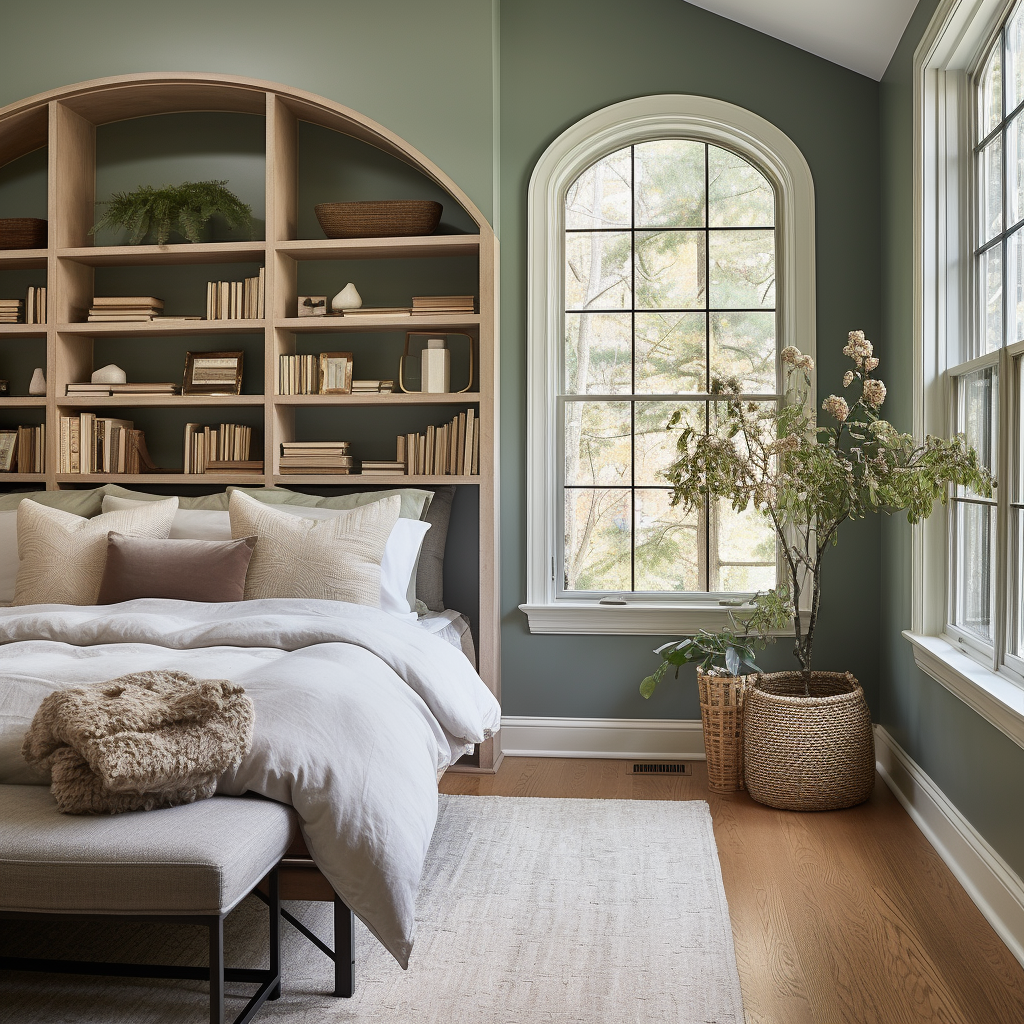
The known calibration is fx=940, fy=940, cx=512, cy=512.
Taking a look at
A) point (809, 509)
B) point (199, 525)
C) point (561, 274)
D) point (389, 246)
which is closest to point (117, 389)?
point (199, 525)

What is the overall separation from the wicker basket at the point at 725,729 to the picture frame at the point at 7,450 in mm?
2994

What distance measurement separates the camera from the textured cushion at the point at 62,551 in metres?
3.13

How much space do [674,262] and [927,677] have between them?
193cm

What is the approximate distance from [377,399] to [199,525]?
32.8 inches

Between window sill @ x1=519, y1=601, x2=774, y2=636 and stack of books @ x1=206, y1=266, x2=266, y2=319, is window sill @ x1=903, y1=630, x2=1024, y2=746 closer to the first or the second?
window sill @ x1=519, y1=601, x2=774, y2=636

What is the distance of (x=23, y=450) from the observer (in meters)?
3.96

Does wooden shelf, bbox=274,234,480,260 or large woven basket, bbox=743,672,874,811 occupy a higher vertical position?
wooden shelf, bbox=274,234,480,260

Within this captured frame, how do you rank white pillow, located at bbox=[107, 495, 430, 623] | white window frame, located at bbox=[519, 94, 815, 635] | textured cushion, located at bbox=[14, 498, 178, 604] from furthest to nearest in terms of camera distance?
white window frame, located at bbox=[519, 94, 815, 635]
white pillow, located at bbox=[107, 495, 430, 623]
textured cushion, located at bbox=[14, 498, 178, 604]

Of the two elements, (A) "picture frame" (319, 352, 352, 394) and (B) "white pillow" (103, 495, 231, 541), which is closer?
(B) "white pillow" (103, 495, 231, 541)

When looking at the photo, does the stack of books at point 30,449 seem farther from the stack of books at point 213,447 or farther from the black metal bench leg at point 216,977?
the black metal bench leg at point 216,977

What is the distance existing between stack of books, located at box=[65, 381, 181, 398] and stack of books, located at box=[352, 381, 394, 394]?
0.78 metres

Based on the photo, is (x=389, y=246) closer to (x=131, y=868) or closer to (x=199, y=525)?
(x=199, y=525)

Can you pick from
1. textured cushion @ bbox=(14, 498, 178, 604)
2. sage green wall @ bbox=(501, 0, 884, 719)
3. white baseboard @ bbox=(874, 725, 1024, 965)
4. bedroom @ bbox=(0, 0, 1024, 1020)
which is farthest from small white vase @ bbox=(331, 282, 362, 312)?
white baseboard @ bbox=(874, 725, 1024, 965)

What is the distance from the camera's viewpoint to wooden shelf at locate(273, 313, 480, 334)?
12.2ft
